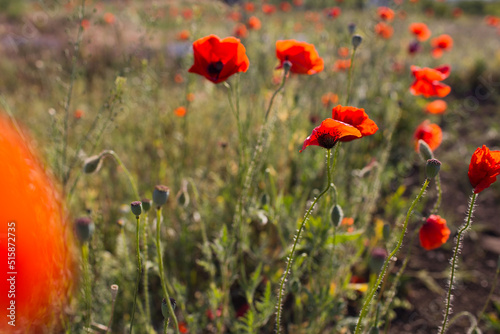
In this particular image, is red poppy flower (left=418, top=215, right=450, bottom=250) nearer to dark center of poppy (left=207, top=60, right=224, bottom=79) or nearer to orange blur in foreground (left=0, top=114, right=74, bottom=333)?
dark center of poppy (left=207, top=60, right=224, bottom=79)

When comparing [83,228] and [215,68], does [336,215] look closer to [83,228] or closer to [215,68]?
[215,68]

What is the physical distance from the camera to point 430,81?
5.46 feet

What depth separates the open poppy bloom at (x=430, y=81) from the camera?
5.27 feet

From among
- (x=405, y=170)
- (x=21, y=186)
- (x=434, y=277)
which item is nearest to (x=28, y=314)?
(x=21, y=186)

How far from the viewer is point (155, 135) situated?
3459 millimetres

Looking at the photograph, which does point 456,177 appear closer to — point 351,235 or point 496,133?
point 496,133

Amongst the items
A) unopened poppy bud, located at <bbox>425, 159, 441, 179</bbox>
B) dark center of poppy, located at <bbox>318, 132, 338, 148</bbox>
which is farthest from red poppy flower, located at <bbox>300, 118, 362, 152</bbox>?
unopened poppy bud, located at <bbox>425, 159, 441, 179</bbox>

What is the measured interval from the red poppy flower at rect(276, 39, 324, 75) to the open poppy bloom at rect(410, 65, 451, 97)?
1.40ft

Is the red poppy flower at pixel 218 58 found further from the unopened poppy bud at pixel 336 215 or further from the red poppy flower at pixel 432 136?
the red poppy flower at pixel 432 136

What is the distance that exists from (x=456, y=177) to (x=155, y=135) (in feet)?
8.77

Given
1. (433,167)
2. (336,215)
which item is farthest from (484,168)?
(336,215)

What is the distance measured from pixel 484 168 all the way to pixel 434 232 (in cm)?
36

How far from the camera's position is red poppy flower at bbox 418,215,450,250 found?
1300 mm

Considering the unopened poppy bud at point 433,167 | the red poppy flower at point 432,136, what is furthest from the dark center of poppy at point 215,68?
the red poppy flower at point 432,136
